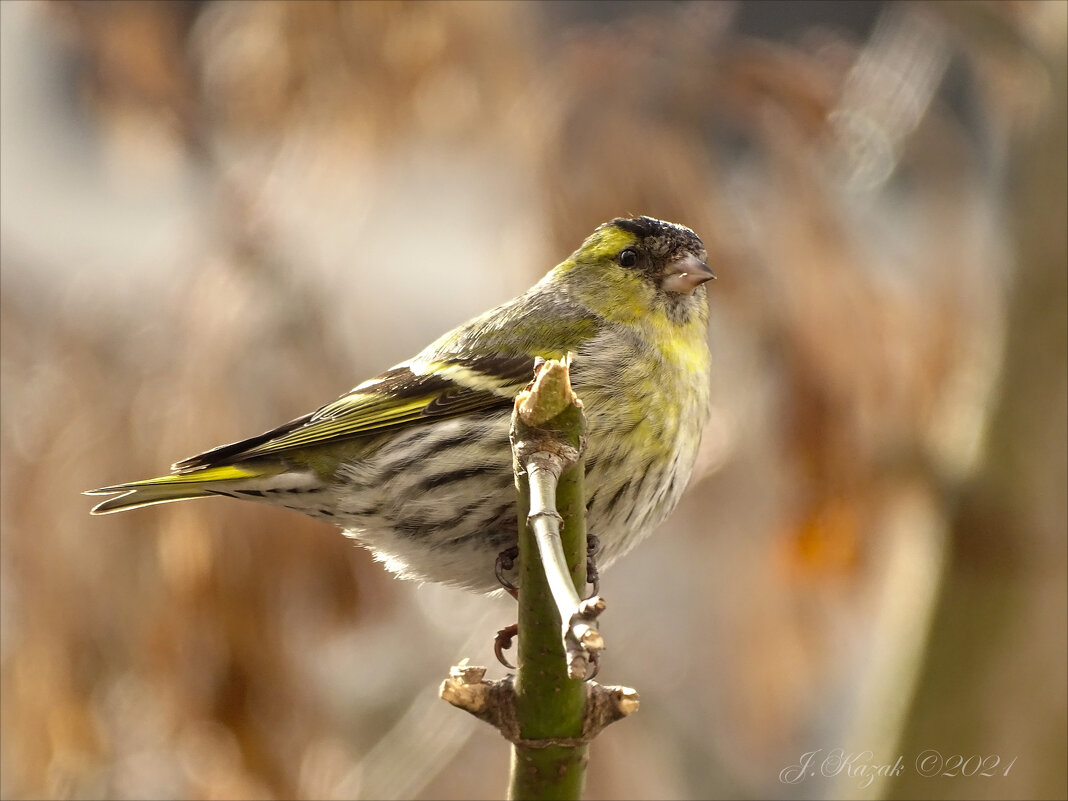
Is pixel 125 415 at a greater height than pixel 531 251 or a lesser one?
lesser

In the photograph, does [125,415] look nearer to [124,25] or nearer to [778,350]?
[124,25]

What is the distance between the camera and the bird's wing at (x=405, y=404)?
2992 millimetres

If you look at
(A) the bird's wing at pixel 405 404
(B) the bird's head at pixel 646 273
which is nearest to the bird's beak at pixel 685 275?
(B) the bird's head at pixel 646 273

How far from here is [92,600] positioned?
13.5 ft

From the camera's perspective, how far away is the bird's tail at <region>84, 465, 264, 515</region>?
2922mm

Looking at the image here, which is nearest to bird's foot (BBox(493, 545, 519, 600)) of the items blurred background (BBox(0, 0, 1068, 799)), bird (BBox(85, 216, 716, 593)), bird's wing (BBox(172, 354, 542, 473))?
bird (BBox(85, 216, 716, 593))

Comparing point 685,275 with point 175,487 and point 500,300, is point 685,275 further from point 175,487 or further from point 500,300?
point 500,300

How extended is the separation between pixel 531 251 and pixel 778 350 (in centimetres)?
98

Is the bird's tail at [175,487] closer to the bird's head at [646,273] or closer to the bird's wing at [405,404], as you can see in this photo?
the bird's wing at [405,404]

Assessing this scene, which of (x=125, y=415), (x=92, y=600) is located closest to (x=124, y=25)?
(x=125, y=415)

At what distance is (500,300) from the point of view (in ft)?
16.0

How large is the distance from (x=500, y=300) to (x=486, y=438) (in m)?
2.03

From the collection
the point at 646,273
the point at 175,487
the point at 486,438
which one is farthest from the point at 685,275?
the point at 175,487

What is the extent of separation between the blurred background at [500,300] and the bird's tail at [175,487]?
108 cm
